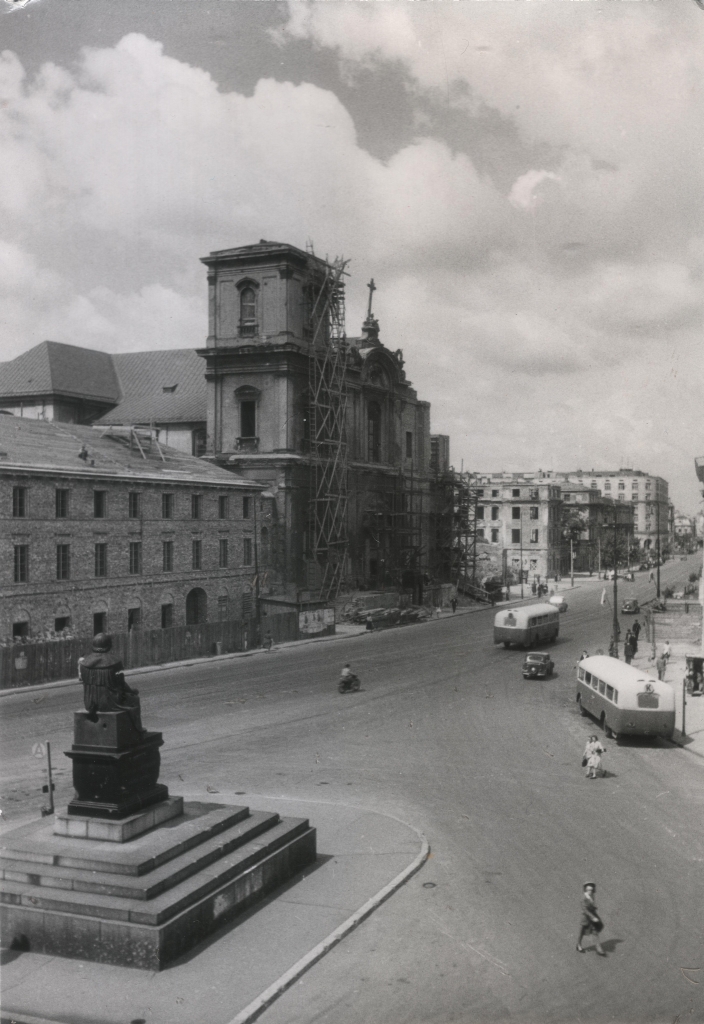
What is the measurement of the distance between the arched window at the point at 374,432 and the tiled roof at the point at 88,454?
67.0 feet

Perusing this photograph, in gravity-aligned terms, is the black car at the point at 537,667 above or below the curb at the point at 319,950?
Result: above

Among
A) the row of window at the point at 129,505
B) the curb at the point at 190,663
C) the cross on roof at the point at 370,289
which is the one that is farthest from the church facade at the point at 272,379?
the row of window at the point at 129,505

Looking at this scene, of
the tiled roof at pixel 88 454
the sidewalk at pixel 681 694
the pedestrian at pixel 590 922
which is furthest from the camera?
the tiled roof at pixel 88 454

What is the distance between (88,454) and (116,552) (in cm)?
432

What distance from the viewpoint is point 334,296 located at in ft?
189

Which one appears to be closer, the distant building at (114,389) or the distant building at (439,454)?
the distant building at (114,389)

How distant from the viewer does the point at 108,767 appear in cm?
1303

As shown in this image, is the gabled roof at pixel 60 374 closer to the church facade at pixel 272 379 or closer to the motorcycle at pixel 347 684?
the church facade at pixel 272 379

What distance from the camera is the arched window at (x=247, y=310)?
55156 millimetres

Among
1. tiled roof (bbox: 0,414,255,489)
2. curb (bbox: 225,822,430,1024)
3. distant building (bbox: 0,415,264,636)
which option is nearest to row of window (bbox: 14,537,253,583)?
distant building (bbox: 0,415,264,636)

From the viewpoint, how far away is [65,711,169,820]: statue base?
12.9m

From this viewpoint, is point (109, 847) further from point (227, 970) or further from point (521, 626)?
point (521, 626)

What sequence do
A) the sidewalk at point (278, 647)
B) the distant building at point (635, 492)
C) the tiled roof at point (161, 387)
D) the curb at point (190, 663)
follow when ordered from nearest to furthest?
the curb at point (190, 663), the sidewalk at point (278, 647), the tiled roof at point (161, 387), the distant building at point (635, 492)

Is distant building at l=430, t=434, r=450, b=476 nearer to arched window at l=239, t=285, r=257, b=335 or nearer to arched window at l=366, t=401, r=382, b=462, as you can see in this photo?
arched window at l=366, t=401, r=382, b=462
